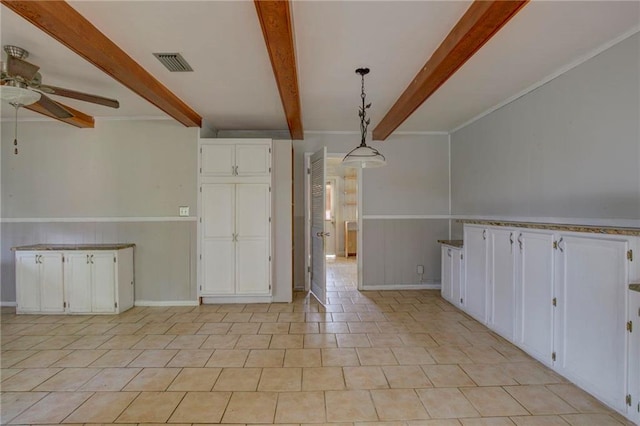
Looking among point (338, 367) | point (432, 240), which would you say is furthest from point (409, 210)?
point (338, 367)

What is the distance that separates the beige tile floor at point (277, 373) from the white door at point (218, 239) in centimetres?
50

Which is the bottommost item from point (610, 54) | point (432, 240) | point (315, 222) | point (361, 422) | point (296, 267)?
point (361, 422)

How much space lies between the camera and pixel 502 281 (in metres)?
3.04

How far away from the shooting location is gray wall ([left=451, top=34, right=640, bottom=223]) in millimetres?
2203

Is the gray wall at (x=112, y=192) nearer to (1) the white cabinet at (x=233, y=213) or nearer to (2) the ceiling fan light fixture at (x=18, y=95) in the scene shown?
(1) the white cabinet at (x=233, y=213)

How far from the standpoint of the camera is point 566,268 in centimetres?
231

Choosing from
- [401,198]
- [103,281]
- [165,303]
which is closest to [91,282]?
[103,281]

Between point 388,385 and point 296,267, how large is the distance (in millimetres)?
2793

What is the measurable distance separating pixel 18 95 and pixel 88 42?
63 cm

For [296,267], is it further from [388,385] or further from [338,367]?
[388,385]

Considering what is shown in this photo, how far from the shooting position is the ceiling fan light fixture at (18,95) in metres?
2.06

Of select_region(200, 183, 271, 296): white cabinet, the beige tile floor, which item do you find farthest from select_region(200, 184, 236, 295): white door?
the beige tile floor

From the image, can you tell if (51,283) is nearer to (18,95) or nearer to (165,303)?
(165,303)

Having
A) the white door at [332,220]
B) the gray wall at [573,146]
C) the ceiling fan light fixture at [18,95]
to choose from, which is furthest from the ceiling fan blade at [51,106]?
the white door at [332,220]
